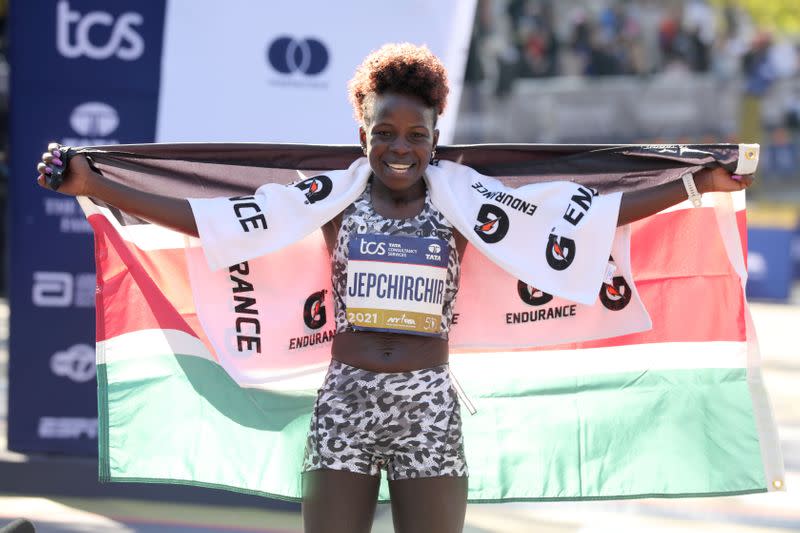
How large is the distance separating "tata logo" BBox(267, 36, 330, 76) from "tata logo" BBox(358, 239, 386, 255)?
2.89m

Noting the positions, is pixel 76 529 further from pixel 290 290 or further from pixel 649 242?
pixel 649 242

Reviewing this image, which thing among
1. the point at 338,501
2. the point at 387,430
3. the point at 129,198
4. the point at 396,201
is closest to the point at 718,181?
the point at 396,201

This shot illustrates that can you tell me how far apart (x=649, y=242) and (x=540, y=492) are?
3.50 ft

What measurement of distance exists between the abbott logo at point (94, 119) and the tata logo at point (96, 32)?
30 cm

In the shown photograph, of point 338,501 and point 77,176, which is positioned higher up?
point 77,176

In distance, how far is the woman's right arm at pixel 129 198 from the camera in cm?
424

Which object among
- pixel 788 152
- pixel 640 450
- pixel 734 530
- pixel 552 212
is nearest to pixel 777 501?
pixel 734 530

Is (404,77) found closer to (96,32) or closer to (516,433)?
(516,433)

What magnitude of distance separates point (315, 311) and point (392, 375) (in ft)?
2.49

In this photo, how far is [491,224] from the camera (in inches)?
171

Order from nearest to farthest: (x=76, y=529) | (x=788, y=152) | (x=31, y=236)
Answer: (x=76, y=529) < (x=31, y=236) < (x=788, y=152)

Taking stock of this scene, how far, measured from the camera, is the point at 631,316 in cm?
479

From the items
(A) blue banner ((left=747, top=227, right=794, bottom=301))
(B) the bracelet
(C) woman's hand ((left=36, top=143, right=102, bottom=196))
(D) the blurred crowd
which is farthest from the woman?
(D) the blurred crowd

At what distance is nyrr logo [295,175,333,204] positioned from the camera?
424 cm
